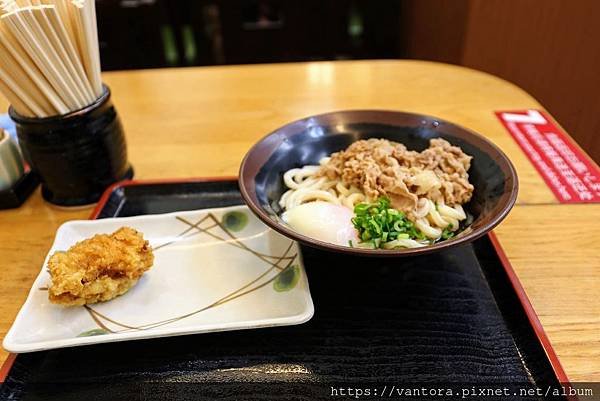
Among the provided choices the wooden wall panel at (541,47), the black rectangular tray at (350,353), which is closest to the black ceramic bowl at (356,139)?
the black rectangular tray at (350,353)

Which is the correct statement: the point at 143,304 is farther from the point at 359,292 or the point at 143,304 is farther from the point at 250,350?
the point at 359,292

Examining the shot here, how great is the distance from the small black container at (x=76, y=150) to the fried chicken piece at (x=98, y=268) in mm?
345

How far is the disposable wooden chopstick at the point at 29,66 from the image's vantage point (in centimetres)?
104

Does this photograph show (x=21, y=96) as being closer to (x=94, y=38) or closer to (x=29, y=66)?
(x=29, y=66)

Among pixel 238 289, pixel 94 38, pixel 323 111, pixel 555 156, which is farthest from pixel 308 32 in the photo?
pixel 238 289

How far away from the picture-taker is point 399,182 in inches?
42.5

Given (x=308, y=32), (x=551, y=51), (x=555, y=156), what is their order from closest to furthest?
(x=555, y=156) → (x=551, y=51) → (x=308, y=32)

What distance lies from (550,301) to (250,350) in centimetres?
Answer: 64

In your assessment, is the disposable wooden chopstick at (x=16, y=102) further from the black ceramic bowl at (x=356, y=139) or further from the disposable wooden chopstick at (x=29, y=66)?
the black ceramic bowl at (x=356, y=139)

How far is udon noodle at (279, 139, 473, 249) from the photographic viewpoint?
1.09 meters

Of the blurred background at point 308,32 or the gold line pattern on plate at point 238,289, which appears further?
the blurred background at point 308,32

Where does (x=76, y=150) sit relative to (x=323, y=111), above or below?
above

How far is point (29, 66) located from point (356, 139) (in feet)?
2.73

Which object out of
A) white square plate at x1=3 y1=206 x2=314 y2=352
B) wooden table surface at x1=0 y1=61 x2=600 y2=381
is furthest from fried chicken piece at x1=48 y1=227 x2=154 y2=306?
wooden table surface at x1=0 y1=61 x2=600 y2=381
